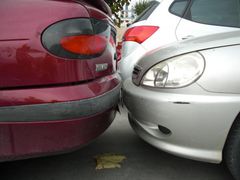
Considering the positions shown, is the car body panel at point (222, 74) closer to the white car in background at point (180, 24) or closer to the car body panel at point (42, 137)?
the car body panel at point (42, 137)

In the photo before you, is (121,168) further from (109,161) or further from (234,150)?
(234,150)

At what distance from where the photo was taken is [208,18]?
3875 mm

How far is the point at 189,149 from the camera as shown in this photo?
232cm

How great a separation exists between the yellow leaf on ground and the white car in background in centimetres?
101

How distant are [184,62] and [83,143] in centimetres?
84

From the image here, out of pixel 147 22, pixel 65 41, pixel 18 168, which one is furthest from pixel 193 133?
pixel 147 22

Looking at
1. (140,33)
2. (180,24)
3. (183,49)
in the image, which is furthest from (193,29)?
(183,49)

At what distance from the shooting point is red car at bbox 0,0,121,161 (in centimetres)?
194

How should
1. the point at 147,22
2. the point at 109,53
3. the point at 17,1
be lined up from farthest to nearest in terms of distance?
the point at 147,22
the point at 109,53
the point at 17,1

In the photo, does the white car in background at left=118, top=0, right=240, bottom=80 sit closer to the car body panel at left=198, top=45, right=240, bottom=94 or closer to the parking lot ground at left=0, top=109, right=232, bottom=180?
the parking lot ground at left=0, top=109, right=232, bottom=180

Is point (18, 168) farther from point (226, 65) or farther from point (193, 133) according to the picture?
point (226, 65)

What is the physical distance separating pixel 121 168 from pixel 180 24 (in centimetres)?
180

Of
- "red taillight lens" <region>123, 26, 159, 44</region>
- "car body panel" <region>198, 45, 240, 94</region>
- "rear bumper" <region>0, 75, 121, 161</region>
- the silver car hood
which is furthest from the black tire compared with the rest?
"red taillight lens" <region>123, 26, 159, 44</region>


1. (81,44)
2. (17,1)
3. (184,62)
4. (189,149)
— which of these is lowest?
(189,149)
